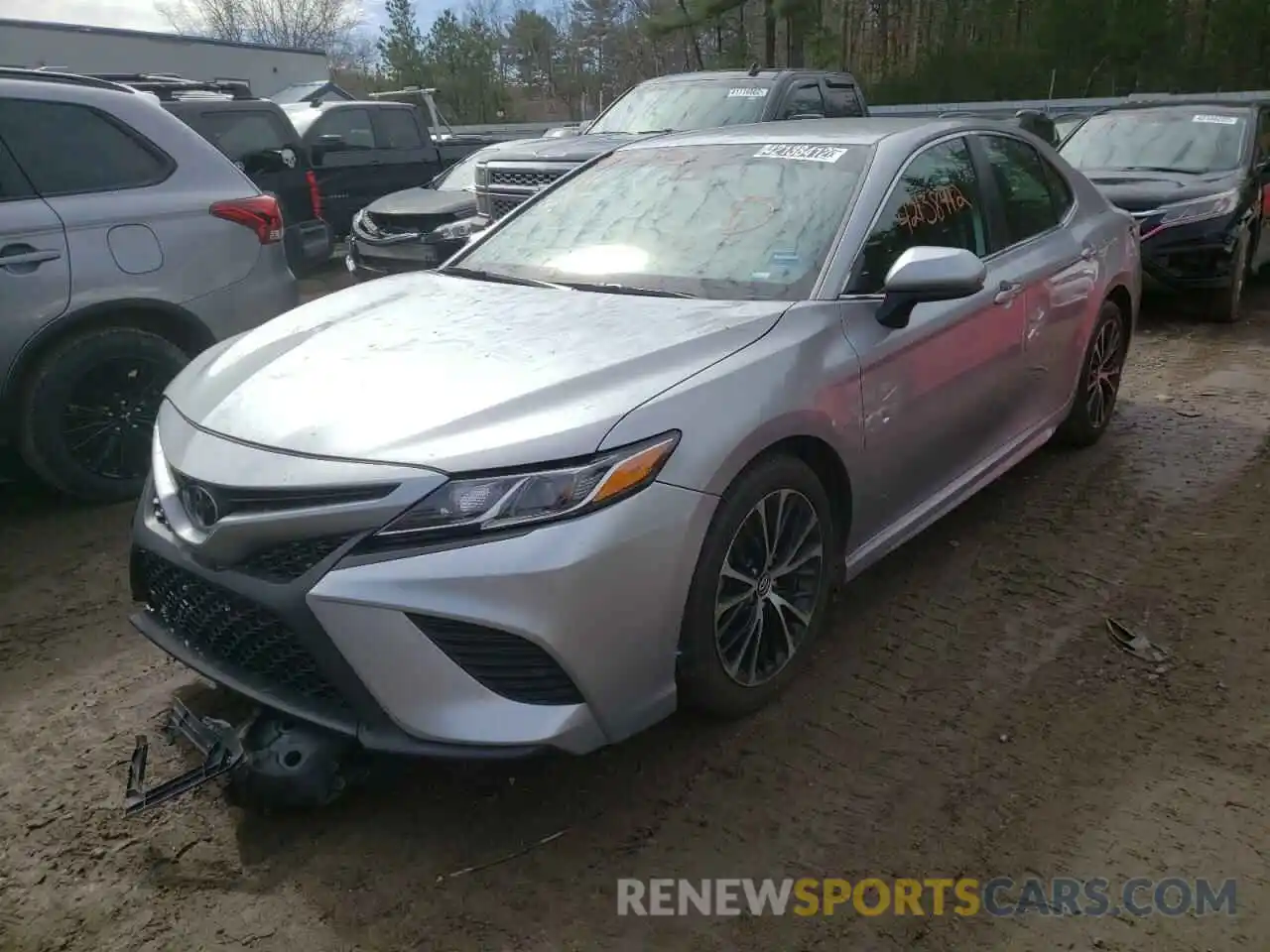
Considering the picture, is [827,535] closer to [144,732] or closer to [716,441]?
[716,441]

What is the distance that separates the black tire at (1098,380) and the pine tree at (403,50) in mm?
36385

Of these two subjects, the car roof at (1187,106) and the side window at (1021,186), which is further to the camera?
the car roof at (1187,106)

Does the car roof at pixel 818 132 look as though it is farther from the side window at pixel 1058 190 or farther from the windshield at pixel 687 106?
the windshield at pixel 687 106

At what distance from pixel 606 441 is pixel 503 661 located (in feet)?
1.82

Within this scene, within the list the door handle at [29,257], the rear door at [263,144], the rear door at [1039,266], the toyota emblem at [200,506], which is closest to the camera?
the toyota emblem at [200,506]

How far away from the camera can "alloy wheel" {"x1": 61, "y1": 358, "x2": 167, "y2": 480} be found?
4559mm

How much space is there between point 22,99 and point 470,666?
3.80 metres

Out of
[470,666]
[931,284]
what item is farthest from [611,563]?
[931,284]

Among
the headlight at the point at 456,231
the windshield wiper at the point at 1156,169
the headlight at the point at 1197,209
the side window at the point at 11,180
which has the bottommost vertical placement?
the headlight at the point at 1197,209

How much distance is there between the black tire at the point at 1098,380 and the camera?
480cm

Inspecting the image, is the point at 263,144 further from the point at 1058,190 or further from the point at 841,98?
the point at 1058,190

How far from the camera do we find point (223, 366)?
3.11 metres

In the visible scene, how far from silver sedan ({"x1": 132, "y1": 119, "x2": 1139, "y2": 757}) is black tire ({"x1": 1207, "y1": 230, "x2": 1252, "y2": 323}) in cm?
462

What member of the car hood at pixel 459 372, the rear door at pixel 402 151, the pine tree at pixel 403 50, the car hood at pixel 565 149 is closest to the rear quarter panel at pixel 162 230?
the car hood at pixel 459 372
